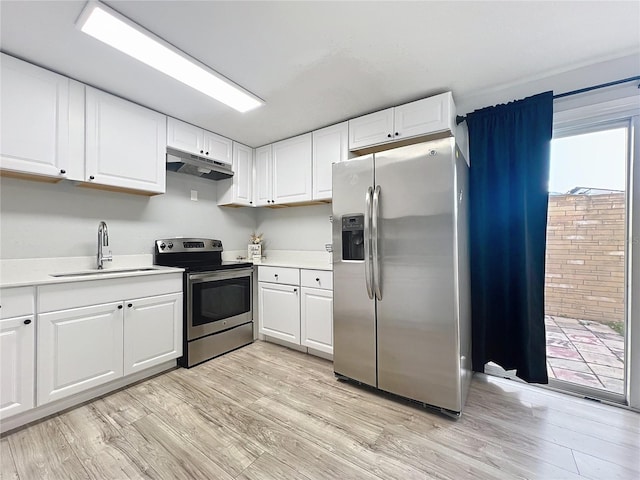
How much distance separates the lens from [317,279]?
8.87ft

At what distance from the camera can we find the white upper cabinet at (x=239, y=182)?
3318 mm

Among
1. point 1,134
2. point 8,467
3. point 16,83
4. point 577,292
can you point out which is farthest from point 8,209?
point 577,292

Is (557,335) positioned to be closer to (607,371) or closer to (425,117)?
(607,371)

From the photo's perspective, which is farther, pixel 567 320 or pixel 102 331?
pixel 567 320

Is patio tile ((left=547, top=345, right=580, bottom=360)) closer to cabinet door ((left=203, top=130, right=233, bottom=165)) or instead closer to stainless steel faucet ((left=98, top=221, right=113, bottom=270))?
cabinet door ((left=203, top=130, right=233, bottom=165))

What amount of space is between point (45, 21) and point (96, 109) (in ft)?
2.31

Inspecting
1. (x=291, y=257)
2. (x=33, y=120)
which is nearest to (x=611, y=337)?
(x=291, y=257)

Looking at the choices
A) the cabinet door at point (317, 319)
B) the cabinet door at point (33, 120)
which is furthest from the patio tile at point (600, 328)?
the cabinet door at point (33, 120)

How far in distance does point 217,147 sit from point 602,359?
398cm

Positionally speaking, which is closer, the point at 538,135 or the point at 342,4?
the point at 342,4

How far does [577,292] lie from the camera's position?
215cm

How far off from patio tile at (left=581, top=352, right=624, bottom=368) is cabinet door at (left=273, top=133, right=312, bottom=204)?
276 cm

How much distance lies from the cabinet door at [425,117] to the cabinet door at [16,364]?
297 centimetres

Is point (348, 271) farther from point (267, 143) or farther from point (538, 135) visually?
point (267, 143)
